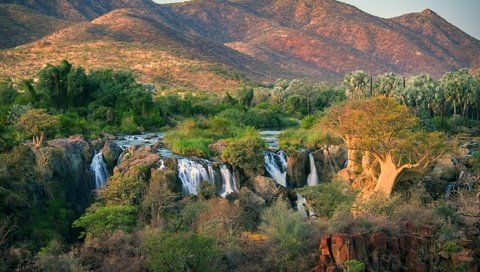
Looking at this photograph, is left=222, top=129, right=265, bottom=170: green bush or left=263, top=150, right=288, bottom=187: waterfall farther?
left=263, top=150, right=288, bottom=187: waterfall

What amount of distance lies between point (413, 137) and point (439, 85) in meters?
36.5

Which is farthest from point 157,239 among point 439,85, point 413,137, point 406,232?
point 439,85

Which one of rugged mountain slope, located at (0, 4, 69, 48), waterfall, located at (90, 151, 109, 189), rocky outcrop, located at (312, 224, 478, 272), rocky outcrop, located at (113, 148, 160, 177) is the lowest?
rugged mountain slope, located at (0, 4, 69, 48)

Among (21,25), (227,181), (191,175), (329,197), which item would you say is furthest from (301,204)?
(21,25)

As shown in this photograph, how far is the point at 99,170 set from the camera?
31.7 m

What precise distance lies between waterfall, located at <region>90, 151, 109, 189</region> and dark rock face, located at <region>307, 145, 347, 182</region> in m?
12.7

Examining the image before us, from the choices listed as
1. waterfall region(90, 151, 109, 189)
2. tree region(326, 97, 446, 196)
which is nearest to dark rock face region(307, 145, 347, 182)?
tree region(326, 97, 446, 196)

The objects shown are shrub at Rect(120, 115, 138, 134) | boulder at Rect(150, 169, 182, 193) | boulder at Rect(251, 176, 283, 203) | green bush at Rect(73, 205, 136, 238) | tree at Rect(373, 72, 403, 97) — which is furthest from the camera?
tree at Rect(373, 72, 403, 97)

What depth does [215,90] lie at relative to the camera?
88.2 m

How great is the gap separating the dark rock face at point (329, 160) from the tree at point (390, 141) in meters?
4.48

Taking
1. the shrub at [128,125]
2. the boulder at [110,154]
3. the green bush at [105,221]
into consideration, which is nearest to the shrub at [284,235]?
the green bush at [105,221]

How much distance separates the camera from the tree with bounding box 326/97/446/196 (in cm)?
2934

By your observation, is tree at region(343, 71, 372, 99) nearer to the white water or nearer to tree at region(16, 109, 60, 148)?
the white water

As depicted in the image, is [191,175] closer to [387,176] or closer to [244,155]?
[244,155]
